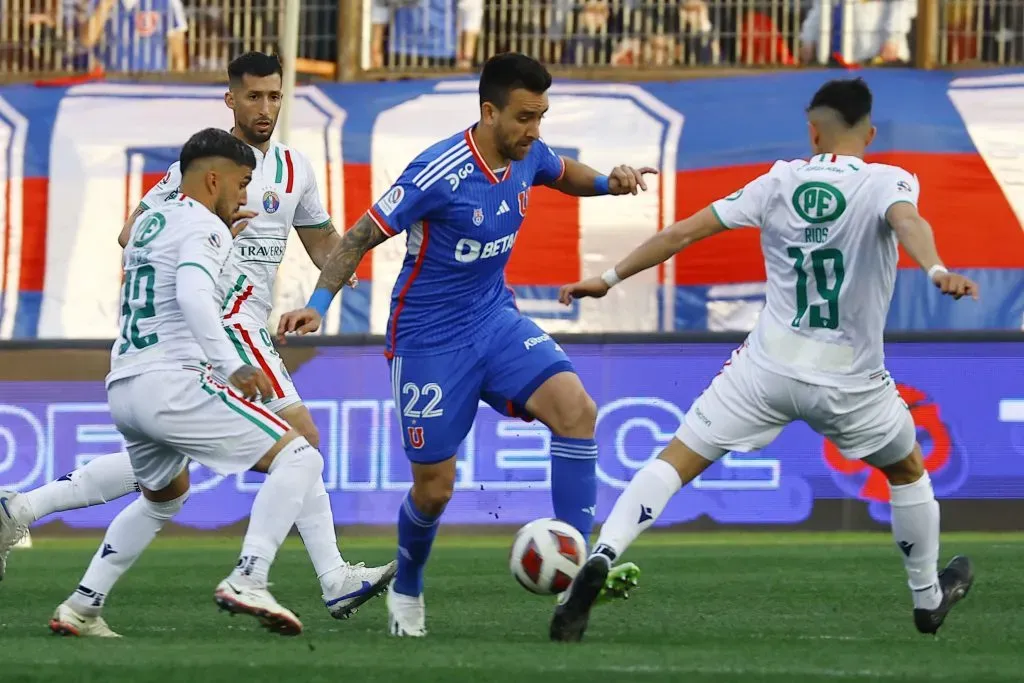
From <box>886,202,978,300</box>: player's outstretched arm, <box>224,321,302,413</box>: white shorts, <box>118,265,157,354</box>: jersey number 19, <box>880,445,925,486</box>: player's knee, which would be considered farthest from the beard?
<box>880,445,925,486</box>: player's knee

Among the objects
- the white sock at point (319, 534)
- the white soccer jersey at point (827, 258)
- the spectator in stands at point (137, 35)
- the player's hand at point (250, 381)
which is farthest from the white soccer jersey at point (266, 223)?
the spectator in stands at point (137, 35)

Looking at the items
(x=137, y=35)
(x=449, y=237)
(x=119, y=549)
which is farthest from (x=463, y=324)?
(x=137, y=35)

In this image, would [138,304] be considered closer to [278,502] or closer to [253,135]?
[278,502]

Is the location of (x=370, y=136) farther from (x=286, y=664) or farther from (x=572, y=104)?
(x=286, y=664)

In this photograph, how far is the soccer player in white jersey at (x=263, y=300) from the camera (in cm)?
808

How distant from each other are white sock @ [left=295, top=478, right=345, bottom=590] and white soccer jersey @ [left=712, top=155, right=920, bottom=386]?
Result: 6.85ft

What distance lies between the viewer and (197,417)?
7.08 m

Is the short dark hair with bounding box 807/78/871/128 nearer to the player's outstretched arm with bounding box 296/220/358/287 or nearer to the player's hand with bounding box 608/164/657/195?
the player's hand with bounding box 608/164/657/195

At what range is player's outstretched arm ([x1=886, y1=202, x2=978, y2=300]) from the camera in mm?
6484

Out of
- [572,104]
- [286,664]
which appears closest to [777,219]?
[286,664]

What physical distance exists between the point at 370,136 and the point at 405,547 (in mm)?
10263

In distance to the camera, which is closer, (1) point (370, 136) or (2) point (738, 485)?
(2) point (738, 485)

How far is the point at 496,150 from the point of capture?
7.75 meters

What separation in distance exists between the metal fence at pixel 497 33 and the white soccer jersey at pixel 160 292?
11.1m
